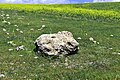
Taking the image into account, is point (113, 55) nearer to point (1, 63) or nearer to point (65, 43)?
point (65, 43)

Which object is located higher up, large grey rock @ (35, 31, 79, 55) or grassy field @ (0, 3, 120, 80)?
large grey rock @ (35, 31, 79, 55)

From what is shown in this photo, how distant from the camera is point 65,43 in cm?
2261

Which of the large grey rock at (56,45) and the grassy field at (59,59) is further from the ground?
the large grey rock at (56,45)

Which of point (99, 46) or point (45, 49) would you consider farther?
point (99, 46)

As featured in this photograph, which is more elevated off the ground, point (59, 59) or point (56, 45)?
point (56, 45)

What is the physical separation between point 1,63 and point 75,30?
15.4 metres

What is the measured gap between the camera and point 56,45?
875 inches

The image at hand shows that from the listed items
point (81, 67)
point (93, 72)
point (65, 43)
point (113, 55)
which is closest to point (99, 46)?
point (113, 55)

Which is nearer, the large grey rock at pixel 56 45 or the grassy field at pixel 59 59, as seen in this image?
the grassy field at pixel 59 59

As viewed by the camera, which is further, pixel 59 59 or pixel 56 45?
pixel 56 45

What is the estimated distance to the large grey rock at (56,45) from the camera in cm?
2208

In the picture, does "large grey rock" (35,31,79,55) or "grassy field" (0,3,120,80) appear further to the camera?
"large grey rock" (35,31,79,55)

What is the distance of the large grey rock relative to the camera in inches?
869

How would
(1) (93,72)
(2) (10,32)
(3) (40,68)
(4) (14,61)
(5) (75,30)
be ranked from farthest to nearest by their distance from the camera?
(5) (75,30), (2) (10,32), (4) (14,61), (3) (40,68), (1) (93,72)
